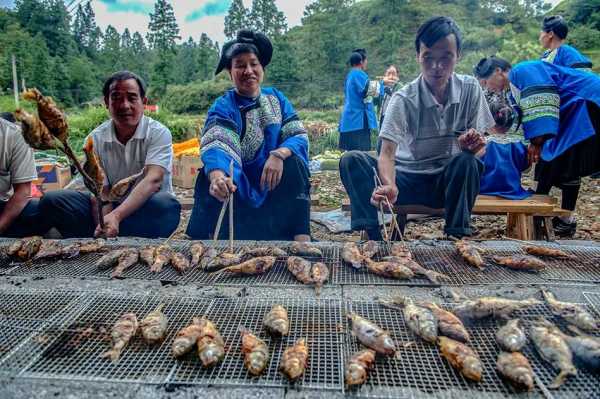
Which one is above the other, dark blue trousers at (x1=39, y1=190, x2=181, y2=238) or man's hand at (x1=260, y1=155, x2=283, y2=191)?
man's hand at (x1=260, y1=155, x2=283, y2=191)

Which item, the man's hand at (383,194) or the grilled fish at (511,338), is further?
the man's hand at (383,194)

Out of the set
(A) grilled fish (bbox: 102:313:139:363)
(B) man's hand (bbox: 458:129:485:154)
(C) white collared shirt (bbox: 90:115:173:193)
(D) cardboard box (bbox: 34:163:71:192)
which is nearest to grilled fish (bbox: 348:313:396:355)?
(A) grilled fish (bbox: 102:313:139:363)

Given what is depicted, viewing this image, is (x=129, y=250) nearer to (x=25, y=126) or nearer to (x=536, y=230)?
(x=25, y=126)

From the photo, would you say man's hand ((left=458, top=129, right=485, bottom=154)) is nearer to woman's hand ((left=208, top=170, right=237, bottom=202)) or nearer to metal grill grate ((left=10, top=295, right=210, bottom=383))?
woman's hand ((left=208, top=170, right=237, bottom=202))

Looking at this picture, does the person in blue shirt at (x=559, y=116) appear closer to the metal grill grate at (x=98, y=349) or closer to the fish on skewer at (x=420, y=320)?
the fish on skewer at (x=420, y=320)

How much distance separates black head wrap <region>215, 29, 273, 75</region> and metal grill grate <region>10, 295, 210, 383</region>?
2.68 metres

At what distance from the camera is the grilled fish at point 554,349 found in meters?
1.76

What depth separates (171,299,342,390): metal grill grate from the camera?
1.78 metres

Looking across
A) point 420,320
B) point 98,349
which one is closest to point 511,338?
point 420,320

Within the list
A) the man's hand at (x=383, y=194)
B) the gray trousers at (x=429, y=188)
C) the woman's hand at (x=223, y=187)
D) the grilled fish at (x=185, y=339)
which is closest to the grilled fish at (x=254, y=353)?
the grilled fish at (x=185, y=339)

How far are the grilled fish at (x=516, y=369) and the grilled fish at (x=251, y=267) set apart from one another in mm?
1668

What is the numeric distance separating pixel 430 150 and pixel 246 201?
2.14 metres

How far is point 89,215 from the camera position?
4.36 metres

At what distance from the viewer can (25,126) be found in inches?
108
